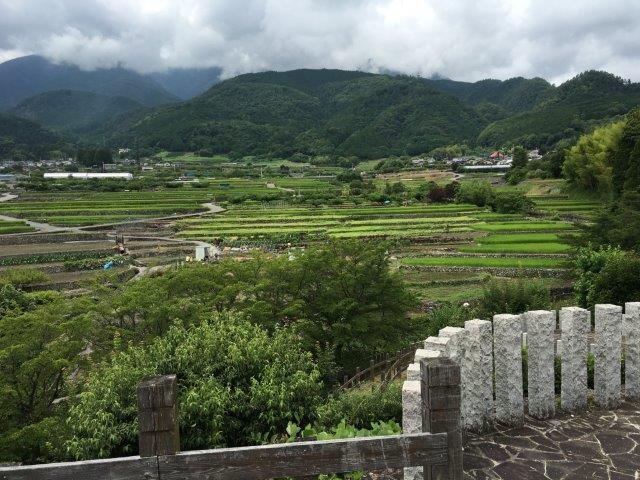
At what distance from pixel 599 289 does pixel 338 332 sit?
32.8 feet

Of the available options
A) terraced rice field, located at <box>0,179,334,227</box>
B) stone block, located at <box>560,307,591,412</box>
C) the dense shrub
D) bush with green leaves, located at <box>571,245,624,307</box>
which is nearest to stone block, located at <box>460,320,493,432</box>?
stone block, located at <box>560,307,591,412</box>

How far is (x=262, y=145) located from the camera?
188m

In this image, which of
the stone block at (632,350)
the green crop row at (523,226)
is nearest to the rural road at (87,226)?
the green crop row at (523,226)

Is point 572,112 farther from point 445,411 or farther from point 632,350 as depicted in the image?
point 445,411

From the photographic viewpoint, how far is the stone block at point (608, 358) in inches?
340

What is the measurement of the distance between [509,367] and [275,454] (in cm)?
527

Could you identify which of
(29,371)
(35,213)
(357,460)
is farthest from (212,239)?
(357,460)

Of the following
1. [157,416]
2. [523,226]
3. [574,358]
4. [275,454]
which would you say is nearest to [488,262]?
[523,226]

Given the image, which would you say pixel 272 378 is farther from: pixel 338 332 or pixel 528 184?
pixel 528 184

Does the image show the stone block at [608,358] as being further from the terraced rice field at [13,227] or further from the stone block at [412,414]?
the terraced rice field at [13,227]

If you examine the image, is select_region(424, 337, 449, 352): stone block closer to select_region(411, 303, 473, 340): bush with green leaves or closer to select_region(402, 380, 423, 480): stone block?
select_region(402, 380, 423, 480): stone block

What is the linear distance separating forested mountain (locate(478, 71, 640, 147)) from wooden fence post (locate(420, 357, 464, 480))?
455 feet

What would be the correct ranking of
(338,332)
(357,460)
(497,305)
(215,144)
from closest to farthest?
(357,460)
(338,332)
(497,305)
(215,144)

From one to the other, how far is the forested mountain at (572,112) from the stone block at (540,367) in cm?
13396
